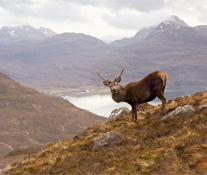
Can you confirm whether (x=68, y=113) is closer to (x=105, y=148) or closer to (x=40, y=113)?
(x=40, y=113)

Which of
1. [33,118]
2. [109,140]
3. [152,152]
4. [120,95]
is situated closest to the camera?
[152,152]

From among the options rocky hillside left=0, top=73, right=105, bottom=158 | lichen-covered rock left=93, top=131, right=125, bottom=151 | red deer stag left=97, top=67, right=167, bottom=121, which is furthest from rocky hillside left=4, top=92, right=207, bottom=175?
rocky hillside left=0, top=73, right=105, bottom=158

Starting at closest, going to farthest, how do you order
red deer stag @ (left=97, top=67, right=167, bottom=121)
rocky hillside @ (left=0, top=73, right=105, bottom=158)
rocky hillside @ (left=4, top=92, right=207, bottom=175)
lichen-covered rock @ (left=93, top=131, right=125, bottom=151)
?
rocky hillside @ (left=4, top=92, right=207, bottom=175) < lichen-covered rock @ (left=93, top=131, right=125, bottom=151) < red deer stag @ (left=97, top=67, right=167, bottom=121) < rocky hillside @ (left=0, top=73, right=105, bottom=158)

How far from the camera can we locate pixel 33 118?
123m

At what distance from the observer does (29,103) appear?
5615 inches

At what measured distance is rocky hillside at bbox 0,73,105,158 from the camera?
103 metres

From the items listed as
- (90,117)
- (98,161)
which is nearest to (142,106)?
(98,161)

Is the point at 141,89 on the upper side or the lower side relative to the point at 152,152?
upper

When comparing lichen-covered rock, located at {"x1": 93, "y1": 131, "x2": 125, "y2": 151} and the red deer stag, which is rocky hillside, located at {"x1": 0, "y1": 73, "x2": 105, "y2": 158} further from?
lichen-covered rock, located at {"x1": 93, "y1": 131, "x2": 125, "y2": 151}

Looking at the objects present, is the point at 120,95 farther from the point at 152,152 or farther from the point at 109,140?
the point at 152,152

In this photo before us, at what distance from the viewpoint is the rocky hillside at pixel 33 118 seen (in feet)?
339

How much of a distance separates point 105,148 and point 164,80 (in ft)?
17.0

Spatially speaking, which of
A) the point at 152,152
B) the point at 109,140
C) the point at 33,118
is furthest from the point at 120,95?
the point at 33,118

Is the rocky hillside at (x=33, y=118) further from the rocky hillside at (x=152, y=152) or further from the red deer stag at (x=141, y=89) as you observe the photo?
the rocky hillside at (x=152, y=152)
